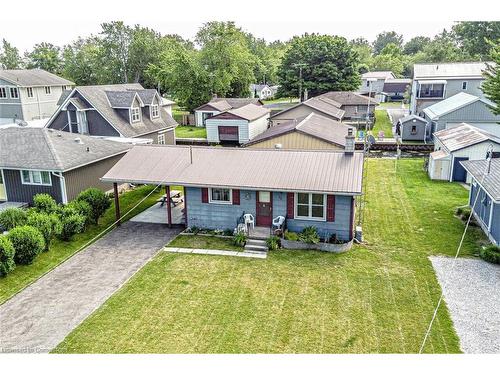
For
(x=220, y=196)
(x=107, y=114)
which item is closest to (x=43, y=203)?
(x=220, y=196)

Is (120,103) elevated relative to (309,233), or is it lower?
elevated

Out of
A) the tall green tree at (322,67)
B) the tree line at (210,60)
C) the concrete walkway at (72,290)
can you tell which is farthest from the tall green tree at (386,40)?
the concrete walkway at (72,290)

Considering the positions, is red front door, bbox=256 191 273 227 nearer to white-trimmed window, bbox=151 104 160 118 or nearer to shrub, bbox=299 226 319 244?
shrub, bbox=299 226 319 244

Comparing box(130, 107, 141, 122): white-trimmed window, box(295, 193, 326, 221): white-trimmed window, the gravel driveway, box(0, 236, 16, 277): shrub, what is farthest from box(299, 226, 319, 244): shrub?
box(130, 107, 141, 122): white-trimmed window

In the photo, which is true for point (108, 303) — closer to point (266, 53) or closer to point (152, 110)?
point (152, 110)

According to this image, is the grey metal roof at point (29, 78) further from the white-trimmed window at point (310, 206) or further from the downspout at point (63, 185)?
the white-trimmed window at point (310, 206)

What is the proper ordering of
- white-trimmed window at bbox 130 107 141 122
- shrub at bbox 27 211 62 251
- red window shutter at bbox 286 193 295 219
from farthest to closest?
white-trimmed window at bbox 130 107 141 122 → red window shutter at bbox 286 193 295 219 → shrub at bbox 27 211 62 251

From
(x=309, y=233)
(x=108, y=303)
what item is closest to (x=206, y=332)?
(x=108, y=303)
